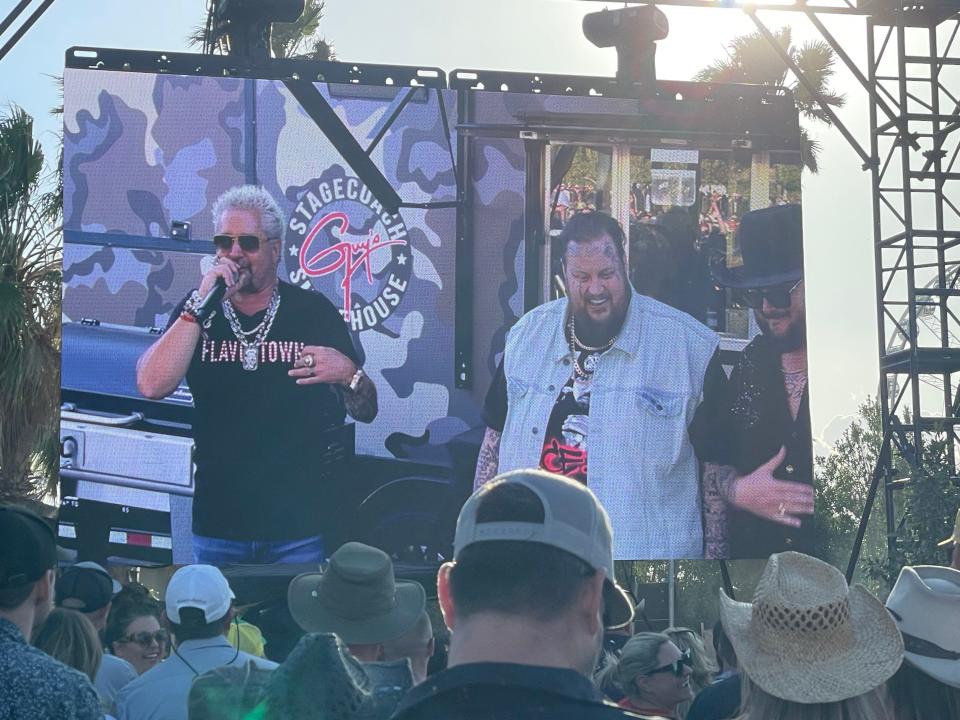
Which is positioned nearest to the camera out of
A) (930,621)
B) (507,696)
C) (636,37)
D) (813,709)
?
(507,696)

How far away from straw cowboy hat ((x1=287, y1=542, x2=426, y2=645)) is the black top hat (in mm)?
6873

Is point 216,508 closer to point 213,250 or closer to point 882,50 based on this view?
point 213,250

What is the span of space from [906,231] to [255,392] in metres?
5.15

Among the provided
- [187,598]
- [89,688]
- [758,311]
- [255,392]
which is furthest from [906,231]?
[89,688]

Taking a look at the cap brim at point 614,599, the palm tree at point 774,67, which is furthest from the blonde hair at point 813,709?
the palm tree at point 774,67

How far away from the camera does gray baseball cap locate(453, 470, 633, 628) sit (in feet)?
5.77

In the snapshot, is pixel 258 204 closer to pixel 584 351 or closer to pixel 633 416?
pixel 584 351

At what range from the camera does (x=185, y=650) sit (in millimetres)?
3906

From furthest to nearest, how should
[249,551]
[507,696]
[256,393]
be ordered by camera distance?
[256,393], [249,551], [507,696]

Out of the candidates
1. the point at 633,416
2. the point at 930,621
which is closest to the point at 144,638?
the point at 930,621

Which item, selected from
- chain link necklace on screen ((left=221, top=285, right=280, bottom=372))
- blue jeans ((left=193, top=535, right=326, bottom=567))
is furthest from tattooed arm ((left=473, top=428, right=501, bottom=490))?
chain link necklace on screen ((left=221, top=285, right=280, bottom=372))

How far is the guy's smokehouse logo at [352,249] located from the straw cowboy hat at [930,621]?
692 cm

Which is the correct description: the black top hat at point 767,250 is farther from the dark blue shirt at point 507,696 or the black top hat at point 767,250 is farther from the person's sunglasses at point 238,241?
the dark blue shirt at point 507,696

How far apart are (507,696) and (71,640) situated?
247 cm
